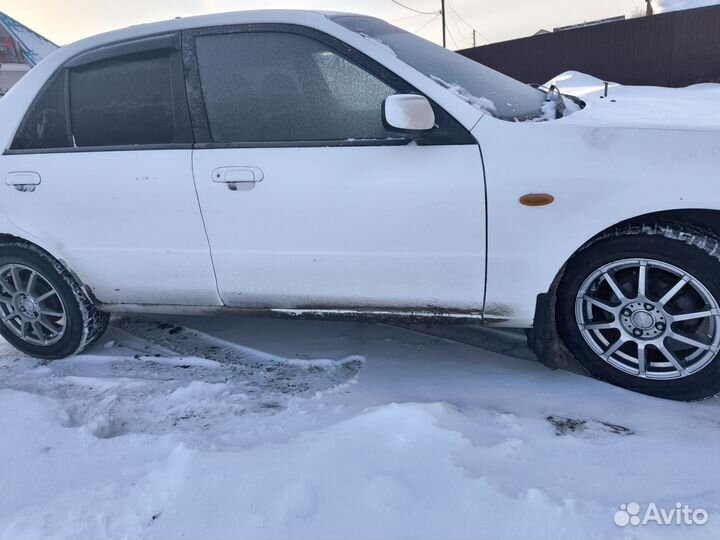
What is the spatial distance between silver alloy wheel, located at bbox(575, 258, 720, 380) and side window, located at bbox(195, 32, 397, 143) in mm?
1176

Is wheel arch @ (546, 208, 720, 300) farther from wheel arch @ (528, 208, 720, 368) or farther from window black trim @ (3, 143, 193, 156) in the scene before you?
window black trim @ (3, 143, 193, 156)

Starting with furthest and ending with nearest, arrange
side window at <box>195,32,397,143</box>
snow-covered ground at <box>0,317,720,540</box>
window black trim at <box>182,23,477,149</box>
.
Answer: side window at <box>195,32,397,143</box> → window black trim at <box>182,23,477,149</box> → snow-covered ground at <box>0,317,720,540</box>

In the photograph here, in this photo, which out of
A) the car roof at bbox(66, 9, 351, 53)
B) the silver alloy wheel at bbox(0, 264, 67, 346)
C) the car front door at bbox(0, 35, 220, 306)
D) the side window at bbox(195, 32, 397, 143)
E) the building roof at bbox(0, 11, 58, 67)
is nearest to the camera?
the side window at bbox(195, 32, 397, 143)

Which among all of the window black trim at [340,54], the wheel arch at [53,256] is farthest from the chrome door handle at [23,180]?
the window black trim at [340,54]

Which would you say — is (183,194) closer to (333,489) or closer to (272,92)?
(272,92)

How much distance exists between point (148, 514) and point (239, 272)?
121cm

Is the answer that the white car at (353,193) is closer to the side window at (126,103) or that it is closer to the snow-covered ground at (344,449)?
the side window at (126,103)

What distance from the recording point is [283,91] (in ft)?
8.25

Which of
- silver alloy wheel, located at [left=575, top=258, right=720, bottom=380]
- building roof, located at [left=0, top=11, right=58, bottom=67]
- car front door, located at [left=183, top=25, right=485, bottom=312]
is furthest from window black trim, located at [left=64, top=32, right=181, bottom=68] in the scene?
building roof, located at [left=0, top=11, right=58, bottom=67]

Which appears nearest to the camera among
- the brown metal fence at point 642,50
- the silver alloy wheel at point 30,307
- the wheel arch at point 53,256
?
the wheel arch at point 53,256

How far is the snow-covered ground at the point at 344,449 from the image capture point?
1.67 metres

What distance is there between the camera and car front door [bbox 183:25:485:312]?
2307 millimetres

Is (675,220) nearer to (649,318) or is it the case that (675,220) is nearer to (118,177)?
(649,318)

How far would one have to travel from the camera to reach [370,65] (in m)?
2.38
